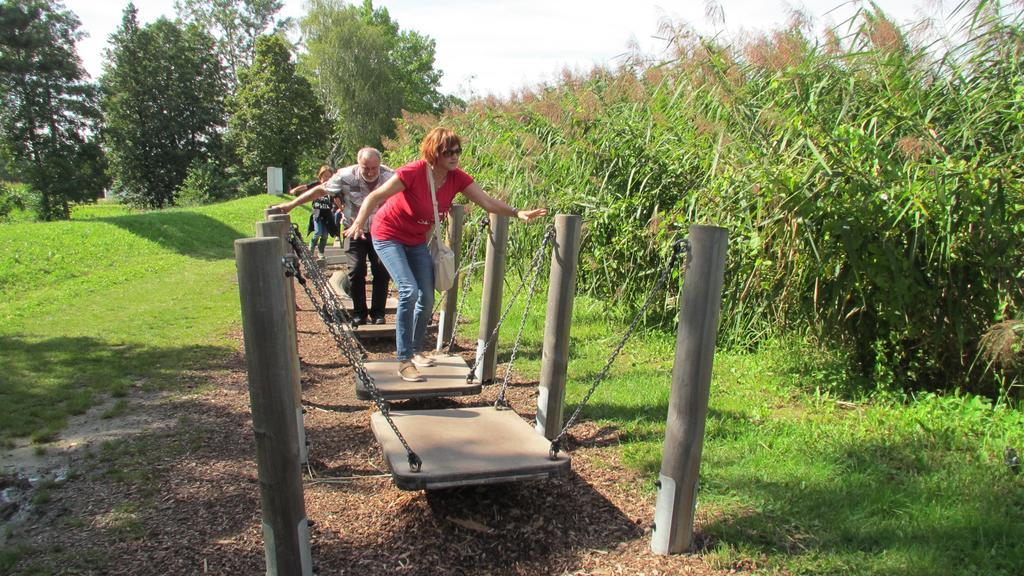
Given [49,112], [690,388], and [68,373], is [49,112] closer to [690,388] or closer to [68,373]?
[68,373]

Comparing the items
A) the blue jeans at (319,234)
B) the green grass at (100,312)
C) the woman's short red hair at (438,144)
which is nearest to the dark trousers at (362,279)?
the green grass at (100,312)

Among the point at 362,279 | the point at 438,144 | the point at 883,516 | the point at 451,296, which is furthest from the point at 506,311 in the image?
the point at 362,279

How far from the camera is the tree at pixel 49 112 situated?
32156 mm

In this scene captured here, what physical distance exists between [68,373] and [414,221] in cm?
310

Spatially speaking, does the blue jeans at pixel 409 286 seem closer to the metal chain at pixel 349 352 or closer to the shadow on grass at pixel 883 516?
the metal chain at pixel 349 352

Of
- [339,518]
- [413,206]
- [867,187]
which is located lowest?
[339,518]

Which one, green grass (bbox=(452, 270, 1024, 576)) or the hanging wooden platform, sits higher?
the hanging wooden platform

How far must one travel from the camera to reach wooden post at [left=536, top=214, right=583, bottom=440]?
400cm

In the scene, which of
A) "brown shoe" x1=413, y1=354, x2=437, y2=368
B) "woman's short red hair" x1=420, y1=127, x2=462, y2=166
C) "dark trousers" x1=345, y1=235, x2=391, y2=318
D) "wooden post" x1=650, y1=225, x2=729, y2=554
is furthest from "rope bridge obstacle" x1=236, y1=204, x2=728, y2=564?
"dark trousers" x1=345, y1=235, x2=391, y2=318

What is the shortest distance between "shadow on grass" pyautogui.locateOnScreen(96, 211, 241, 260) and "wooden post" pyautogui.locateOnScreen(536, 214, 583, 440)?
11550mm

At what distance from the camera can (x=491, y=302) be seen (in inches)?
218

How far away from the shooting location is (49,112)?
1395 inches

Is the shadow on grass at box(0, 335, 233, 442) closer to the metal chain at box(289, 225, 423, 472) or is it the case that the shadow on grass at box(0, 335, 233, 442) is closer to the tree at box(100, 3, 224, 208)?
the metal chain at box(289, 225, 423, 472)

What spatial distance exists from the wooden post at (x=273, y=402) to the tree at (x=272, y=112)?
1534 inches
